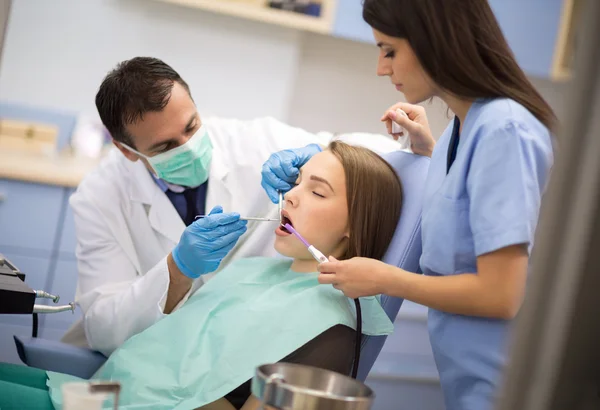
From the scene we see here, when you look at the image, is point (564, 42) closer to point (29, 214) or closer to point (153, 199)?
point (153, 199)

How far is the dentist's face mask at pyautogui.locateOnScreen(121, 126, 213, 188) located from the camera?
76.1 inches

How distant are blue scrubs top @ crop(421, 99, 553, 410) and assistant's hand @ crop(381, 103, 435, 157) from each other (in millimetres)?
242

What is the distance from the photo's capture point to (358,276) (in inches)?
51.7

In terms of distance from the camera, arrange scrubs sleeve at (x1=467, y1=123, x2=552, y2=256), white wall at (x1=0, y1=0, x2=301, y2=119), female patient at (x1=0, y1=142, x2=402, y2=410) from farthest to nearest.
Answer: white wall at (x1=0, y1=0, x2=301, y2=119), female patient at (x1=0, y1=142, x2=402, y2=410), scrubs sleeve at (x1=467, y1=123, x2=552, y2=256)

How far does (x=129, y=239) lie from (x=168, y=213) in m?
0.15

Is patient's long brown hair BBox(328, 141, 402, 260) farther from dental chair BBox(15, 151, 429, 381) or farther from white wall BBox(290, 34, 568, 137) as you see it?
white wall BBox(290, 34, 568, 137)

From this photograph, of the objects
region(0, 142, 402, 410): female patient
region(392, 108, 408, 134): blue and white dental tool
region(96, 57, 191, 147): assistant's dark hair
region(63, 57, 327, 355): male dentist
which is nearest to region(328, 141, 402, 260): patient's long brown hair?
region(0, 142, 402, 410): female patient

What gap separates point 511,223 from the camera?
1194 mm

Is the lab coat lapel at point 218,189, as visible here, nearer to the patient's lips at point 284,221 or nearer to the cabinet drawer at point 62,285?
the patient's lips at point 284,221

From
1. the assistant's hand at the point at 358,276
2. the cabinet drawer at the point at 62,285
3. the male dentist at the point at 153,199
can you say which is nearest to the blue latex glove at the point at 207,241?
the male dentist at the point at 153,199

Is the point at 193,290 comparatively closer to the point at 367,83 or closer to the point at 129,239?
the point at 129,239

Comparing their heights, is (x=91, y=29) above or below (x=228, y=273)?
above

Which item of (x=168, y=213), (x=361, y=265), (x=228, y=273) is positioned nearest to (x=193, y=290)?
(x=228, y=273)

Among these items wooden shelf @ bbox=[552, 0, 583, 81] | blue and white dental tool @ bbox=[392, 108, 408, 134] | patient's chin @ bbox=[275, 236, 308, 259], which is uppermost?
wooden shelf @ bbox=[552, 0, 583, 81]
